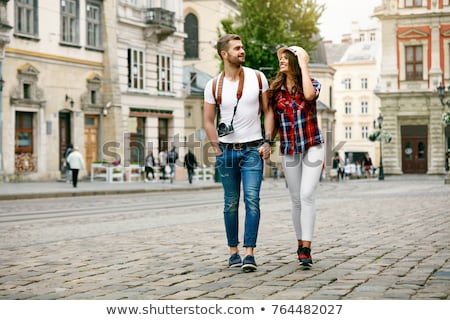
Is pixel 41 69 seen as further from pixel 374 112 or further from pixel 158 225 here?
pixel 374 112

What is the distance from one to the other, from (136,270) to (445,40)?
3162cm

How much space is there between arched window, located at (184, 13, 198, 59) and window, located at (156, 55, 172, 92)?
47.1 ft

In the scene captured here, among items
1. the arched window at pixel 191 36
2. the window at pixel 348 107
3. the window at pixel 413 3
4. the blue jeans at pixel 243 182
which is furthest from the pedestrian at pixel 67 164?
the window at pixel 348 107

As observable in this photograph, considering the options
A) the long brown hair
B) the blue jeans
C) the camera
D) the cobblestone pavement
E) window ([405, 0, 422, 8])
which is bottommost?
the cobblestone pavement

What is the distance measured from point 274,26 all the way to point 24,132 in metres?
15.2

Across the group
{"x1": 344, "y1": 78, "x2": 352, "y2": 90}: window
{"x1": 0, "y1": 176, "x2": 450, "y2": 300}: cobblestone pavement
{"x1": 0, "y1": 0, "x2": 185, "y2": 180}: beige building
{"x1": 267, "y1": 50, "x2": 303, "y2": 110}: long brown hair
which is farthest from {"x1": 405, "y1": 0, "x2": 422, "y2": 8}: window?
{"x1": 267, "y1": 50, "x2": 303, "y2": 110}: long brown hair

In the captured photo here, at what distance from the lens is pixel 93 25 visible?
36.1 meters

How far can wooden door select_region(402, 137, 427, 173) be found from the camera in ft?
133

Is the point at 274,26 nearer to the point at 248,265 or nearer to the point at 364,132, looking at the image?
the point at 364,132

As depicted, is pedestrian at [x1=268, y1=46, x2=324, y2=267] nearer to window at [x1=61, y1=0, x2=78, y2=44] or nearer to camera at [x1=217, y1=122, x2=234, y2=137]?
camera at [x1=217, y1=122, x2=234, y2=137]

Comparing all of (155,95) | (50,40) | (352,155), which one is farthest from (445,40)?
(352,155)

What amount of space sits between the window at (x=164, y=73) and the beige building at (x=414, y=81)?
1013cm

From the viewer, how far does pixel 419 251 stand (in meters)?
7.58

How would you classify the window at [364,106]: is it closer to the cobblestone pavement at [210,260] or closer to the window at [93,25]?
the window at [93,25]
